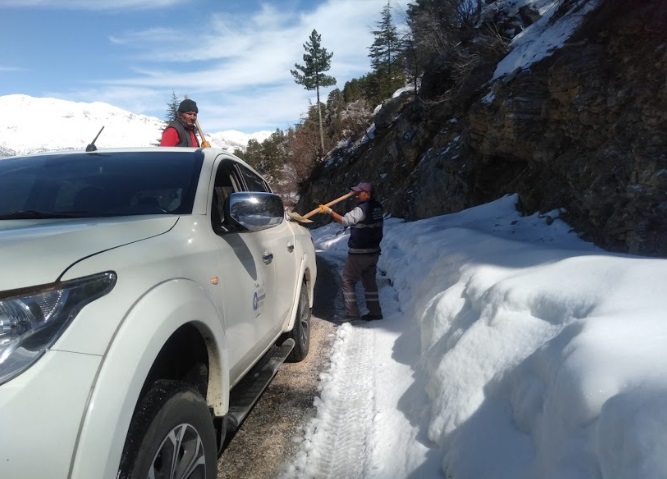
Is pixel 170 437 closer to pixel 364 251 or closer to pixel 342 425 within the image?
pixel 342 425

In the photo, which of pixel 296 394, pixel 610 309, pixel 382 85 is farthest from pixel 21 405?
pixel 382 85

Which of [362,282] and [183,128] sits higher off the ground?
[183,128]

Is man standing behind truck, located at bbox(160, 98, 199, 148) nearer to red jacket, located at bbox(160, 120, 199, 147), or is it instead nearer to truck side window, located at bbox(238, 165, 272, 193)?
red jacket, located at bbox(160, 120, 199, 147)

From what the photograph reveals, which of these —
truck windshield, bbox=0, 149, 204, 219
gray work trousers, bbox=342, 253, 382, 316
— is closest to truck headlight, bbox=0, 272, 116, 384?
truck windshield, bbox=0, 149, 204, 219

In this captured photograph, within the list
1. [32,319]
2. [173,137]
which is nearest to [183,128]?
[173,137]

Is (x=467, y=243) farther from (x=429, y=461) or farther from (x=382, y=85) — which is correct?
(x=382, y=85)

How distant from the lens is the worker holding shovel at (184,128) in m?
5.18

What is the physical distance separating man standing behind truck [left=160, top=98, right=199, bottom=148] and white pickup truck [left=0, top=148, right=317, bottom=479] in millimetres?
2000

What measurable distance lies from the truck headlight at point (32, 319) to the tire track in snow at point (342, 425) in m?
1.96

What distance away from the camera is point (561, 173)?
28.3 feet

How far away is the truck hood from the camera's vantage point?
1406mm

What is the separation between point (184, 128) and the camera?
538 centimetres

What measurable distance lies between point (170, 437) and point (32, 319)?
2.32 feet

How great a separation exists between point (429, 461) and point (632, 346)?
1.31 metres
